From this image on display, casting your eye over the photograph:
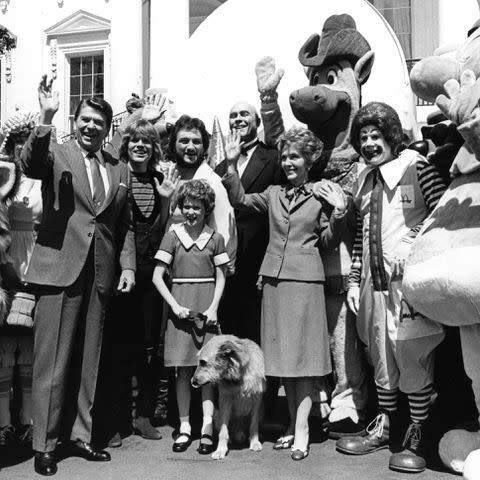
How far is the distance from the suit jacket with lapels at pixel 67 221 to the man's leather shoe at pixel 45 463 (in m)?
0.89

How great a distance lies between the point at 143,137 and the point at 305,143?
1022 mm

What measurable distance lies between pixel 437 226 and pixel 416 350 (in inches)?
25.7

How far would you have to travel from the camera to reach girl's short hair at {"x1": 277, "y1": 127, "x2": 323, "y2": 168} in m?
4.29

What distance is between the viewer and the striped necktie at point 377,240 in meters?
3.97

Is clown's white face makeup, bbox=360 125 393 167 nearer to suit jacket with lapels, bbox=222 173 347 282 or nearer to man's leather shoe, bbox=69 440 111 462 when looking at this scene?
suit jacket with lapels, bbox=222 173 347 282

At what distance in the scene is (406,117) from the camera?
6.89 m

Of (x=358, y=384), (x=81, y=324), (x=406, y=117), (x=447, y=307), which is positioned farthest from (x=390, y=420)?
(x=406, y=117)

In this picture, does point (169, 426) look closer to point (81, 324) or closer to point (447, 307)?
point (81, 324)

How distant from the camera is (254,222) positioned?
4.75m

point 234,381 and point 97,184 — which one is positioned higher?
point 97,184

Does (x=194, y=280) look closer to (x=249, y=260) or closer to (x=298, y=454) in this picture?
(x=249, y=260)

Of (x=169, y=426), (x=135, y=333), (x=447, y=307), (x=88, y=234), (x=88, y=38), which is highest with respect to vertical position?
(x=88, y=38)

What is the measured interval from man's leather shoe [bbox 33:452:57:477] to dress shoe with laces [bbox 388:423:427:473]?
1.74 metres

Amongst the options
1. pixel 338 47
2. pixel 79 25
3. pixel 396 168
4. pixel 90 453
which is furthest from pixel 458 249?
pixel 79 25
